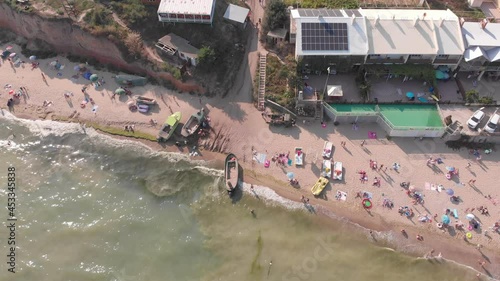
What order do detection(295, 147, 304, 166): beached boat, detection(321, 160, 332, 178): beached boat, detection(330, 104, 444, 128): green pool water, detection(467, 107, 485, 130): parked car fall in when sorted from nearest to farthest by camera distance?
detection(321, 160, 332, 178): beached boat
detection(295, 147, 304, 166): beached boat
detection(467, 107, 485, 130): parked car
detection(330, 104, 444, 128): green pool water

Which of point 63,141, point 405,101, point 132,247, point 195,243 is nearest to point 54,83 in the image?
point 63,141

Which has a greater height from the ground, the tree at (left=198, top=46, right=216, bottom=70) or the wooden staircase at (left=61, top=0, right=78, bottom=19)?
the wooden staircase at (left=61, top=0, right=78, bottom=19)

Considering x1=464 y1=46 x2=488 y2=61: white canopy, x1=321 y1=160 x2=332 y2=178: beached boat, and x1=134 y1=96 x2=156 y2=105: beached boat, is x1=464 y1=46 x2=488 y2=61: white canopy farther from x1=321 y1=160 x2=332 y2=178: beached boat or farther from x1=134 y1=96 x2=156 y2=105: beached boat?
x1=134 y1=96 x2=156 y2=105: beached boat

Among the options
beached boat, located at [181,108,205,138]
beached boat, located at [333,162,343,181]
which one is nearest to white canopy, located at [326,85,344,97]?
beached boat, located at [333,162,343,181]

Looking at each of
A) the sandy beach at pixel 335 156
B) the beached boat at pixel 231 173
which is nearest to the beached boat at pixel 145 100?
the sandy beach at pixel 335 156

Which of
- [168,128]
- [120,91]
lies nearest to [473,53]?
[168,128]

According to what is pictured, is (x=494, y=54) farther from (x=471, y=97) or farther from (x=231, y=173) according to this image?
(x=231, y=173)
